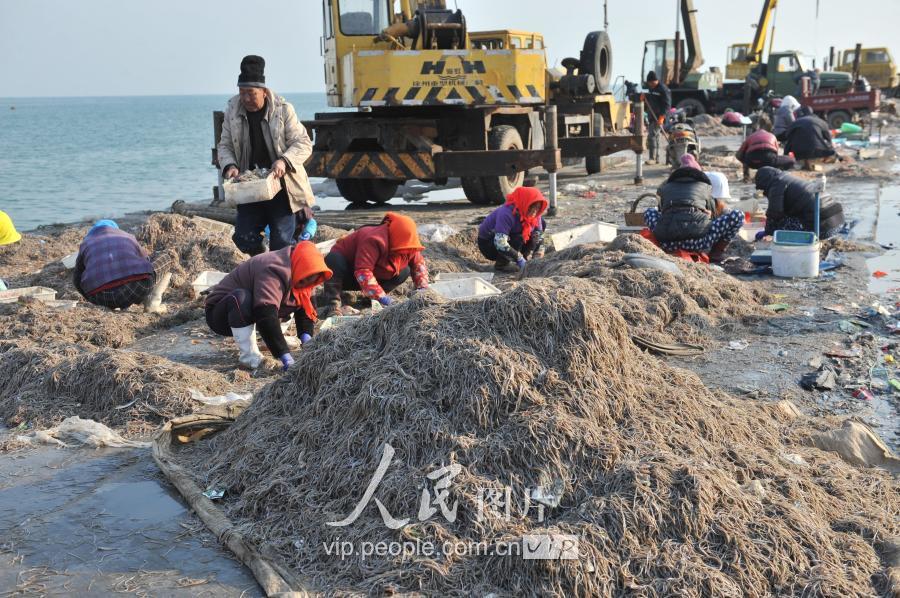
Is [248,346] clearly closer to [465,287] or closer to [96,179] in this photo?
[465,287]

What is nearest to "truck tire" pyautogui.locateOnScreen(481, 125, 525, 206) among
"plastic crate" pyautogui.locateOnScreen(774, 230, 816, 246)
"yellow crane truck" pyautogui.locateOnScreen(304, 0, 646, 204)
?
"yellow crane truck" pyautogui.locateOnScreen(304, 0, 646, 204)

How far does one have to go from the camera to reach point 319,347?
4.20m

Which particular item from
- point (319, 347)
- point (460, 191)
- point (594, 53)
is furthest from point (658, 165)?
point (319, 347)

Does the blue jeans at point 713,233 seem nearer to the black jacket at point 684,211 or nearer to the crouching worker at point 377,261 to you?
the black jacket at point 684,211

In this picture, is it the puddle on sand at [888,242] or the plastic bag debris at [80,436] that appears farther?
the puddle on sand at [888,242]

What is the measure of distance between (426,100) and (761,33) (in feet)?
78.4

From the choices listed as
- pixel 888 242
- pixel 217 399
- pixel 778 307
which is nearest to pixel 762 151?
pixel 888 242

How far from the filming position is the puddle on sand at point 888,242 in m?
7.52

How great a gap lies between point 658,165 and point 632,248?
36.7ft

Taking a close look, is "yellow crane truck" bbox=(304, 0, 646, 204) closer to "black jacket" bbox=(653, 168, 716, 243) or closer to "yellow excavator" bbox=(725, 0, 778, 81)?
"black jacket" bbox=(653, 168, 716, 243)

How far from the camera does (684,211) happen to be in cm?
793

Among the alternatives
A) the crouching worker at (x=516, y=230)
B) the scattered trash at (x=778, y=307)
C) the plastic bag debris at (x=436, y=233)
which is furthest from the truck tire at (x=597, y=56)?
the scattered trash at (x=778, y=307)

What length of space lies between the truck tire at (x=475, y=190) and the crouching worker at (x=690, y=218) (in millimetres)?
4288

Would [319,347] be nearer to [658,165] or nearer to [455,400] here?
[455,400]
